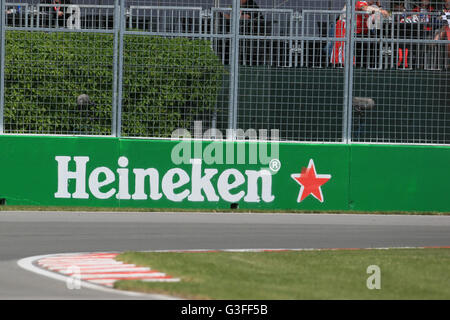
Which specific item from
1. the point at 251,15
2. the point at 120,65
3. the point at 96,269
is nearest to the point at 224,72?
the point at 251,15

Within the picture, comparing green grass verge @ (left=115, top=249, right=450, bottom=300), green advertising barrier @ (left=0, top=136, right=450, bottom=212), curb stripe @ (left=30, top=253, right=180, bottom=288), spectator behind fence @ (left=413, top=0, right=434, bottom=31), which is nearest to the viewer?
green grass verge @ (left=115, top=249, right=450, bottom=300)

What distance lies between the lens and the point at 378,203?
19.0 m

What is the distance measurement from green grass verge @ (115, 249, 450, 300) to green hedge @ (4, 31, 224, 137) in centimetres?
730

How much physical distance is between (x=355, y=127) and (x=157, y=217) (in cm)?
456

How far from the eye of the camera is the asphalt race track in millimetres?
12633

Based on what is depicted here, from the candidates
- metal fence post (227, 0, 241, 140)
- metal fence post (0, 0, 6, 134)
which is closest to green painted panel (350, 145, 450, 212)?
metal fence post (227, 0, 241, 140)

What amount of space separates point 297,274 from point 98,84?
9.97 meters

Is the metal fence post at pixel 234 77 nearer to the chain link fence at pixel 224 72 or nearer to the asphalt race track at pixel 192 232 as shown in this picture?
the chain link fence at pixel 224 72

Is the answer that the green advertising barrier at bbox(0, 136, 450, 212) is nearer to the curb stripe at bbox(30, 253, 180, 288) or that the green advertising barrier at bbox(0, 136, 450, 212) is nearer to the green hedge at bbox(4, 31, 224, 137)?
the green hedge at bbox(4, 31, 224, 137)

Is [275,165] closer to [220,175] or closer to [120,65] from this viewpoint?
[220,175]

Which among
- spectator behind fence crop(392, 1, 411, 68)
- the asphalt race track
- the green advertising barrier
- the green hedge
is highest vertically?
spectator behind fence crop(392, 1, 411, 68)

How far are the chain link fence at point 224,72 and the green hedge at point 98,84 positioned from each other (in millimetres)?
24

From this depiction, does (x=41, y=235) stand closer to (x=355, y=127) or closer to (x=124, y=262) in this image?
(x=124, y=262)
